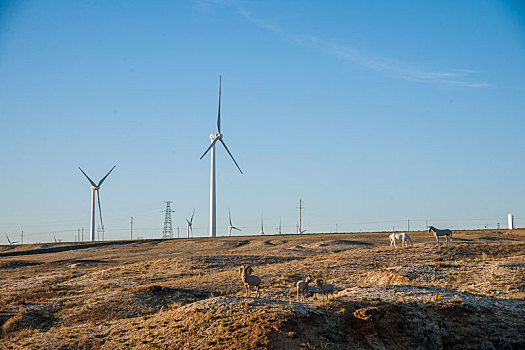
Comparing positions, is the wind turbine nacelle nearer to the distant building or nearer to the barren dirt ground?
the barren dirt ground

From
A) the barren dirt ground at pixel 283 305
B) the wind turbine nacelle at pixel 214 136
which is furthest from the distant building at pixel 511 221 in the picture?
the wind turbine nacelle at pixel 214 136

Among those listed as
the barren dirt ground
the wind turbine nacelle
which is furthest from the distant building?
the wind turbine nacelle

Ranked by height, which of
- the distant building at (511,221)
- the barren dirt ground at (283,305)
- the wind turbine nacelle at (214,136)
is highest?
the wind turbine nacelle at (214,136)

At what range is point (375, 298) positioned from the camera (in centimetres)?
3119

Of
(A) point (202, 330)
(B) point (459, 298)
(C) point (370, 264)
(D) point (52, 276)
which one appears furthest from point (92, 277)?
(B) point (459, 298)

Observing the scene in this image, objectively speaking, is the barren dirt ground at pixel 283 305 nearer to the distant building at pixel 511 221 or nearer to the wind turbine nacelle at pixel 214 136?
the distant building at pixel 511 221

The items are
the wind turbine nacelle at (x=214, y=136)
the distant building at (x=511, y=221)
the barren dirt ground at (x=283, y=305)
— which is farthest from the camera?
the wind turbine nacelle at (x=214, y=136)

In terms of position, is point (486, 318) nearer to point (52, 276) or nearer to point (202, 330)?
point (202, 330)

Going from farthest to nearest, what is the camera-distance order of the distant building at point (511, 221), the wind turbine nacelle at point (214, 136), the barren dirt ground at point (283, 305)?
the wind turbine nacelle at point (214, 136) < the distant building at point (511, 221) < the barren dirt ground at point (283, 305)

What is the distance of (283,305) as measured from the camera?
28000 millimetres

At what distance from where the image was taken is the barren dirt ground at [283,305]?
2625 cm

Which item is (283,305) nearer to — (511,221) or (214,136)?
(511,221)

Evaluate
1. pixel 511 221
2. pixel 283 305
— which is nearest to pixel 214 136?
pixel 511 221

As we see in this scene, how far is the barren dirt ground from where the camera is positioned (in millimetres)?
26250
